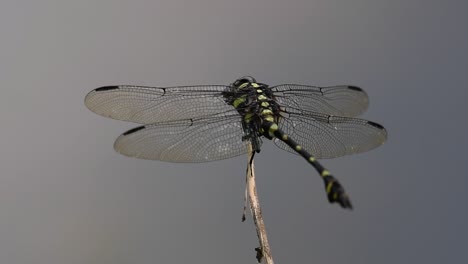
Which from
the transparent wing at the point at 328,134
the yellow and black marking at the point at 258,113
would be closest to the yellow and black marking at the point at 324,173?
the yellow and black marking at the point at 258,113

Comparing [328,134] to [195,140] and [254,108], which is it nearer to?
[254,108]

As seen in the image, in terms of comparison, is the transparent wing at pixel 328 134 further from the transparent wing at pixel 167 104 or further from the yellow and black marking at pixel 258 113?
the transparent wing at pixel 167 104

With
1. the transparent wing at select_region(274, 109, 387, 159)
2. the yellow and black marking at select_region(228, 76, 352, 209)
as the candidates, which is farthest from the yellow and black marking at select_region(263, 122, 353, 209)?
the transparent wing at select_region(274, 109, 387, 159)

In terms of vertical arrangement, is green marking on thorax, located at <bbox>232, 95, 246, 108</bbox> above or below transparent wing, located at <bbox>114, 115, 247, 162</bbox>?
above

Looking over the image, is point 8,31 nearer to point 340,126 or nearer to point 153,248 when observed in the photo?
point 153,248

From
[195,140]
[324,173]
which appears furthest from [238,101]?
[324,173]

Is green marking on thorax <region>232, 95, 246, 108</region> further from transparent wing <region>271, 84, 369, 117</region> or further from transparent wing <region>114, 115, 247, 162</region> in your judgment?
transparent wing <region>271, 84, 369, 117</region>

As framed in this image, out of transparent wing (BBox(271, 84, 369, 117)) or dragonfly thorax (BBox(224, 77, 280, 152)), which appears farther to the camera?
transparent wing (BBox(271, 84, 369, 117))

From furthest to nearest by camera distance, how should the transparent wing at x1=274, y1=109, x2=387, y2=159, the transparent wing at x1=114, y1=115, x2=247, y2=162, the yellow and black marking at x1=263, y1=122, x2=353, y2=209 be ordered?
the transparent wing at x1=274, y1=109, x2=387, y2=159 → the transparent wing at x1=114, y1=115, x2=247, y2=162 → the yellow and black marking at x1=263, y1=122, x2=353, y2=209
